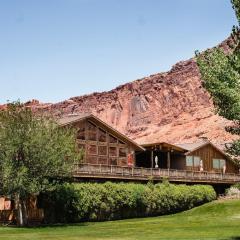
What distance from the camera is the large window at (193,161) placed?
62375 millimetres

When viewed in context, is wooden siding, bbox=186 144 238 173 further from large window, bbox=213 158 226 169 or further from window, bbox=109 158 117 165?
window, bbox=109 158 117 165

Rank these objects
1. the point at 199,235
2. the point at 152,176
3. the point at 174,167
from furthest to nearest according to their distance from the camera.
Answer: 1. the point at 174,167
2. the point at 152,176
3. the point at 199,235

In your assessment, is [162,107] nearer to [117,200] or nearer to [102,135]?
[102,135]

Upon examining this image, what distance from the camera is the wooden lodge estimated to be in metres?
49.6

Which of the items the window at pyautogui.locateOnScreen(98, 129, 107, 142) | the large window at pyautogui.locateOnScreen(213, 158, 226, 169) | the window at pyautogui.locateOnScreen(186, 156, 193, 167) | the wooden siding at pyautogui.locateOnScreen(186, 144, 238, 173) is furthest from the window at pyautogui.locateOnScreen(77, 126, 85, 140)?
the large window at pyautogui.locateOnScreen(213, 158, 226, 169)

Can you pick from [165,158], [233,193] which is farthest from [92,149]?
[233,193]

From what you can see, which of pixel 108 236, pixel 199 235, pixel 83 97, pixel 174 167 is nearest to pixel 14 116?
pixel 108 236

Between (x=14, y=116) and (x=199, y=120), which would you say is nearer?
(x=14, y=116)

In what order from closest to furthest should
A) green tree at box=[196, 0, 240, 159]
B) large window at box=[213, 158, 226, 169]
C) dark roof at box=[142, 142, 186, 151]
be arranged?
green tree at box=[196, 0, 240, 159], dark roof at box=[142, 142, 186, 151], large window at box=[213, 158, 226, 169]

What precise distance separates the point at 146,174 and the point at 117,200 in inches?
284

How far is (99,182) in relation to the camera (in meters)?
48.4

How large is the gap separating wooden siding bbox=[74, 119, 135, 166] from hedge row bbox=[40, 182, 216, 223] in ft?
17.3

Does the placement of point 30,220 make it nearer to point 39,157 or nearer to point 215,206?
point 39,157

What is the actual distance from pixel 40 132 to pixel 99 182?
12.3 metres
